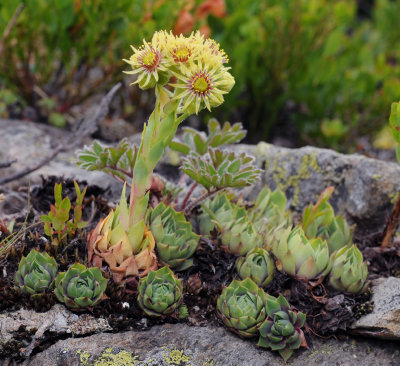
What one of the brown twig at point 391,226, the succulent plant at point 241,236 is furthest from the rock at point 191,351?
the brown twig at point 391,226

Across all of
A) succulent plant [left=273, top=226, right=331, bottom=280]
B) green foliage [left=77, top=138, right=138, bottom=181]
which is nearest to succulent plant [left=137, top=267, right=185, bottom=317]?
succulent plant [left=273, top=226, right=331, bottom=280]

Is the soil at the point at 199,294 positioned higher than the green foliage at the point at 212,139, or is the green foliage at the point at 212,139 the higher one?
the green foliage at the point at 212,139

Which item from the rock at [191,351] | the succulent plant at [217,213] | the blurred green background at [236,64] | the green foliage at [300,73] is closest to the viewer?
the rock at [191,351]

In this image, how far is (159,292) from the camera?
226 centimetres

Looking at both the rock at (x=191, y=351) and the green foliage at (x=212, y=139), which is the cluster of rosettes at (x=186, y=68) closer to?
the green foliage at (x=212, y=139)

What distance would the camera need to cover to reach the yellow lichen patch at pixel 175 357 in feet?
7.13

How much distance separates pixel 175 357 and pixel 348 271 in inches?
37.0

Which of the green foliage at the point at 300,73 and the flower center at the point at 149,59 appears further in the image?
the green foliage at the point at 300,73

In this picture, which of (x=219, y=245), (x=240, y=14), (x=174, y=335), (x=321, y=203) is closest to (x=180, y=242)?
(x=219, y=245)

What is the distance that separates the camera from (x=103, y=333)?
2295 mm

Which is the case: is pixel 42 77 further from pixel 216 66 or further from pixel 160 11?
pixel 216 66

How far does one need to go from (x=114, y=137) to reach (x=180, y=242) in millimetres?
2278

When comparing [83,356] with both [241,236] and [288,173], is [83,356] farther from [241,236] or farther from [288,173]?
[288,173]

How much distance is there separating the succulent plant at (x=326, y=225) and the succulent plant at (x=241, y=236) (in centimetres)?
32
